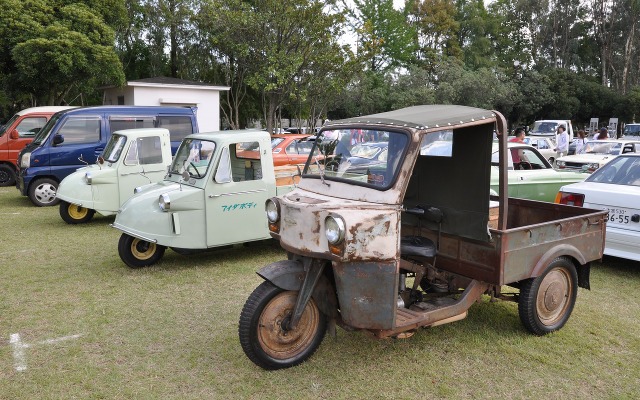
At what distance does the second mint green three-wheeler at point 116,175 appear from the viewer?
9.59 metres

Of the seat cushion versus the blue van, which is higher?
the blue van

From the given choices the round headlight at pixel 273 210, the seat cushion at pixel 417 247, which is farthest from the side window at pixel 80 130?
the seat cushion at pixel 417 247

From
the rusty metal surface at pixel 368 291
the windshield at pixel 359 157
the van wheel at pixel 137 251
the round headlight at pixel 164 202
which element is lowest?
the van wheel at pixel 137 251

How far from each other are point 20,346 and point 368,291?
3154 millimetres

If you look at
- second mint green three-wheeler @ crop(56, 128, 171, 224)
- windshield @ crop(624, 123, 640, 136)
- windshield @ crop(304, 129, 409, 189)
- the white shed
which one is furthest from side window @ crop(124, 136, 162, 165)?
windshield @ crop(624, 123, 640, 136)

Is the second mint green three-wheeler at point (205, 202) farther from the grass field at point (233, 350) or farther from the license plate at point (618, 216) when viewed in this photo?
the license plate at point (618, 216)

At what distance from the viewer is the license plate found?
261 inches

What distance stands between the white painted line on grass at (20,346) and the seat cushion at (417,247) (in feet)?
10.1

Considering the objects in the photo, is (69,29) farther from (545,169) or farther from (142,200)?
(545,169)

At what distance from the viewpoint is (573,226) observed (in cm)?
502

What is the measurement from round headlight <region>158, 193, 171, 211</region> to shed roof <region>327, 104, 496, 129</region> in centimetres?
300

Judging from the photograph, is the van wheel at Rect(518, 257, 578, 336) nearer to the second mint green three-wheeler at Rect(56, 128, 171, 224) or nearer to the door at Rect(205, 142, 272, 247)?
the door at Rect(205, 142, 272, 247)

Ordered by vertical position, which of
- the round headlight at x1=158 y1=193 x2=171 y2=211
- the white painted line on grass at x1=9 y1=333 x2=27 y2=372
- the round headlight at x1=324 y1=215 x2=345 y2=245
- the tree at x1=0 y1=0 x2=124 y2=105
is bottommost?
the white painted line on grass at x1=9 y1=333 x2=27 y2=372

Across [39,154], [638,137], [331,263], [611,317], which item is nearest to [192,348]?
[331,263]
